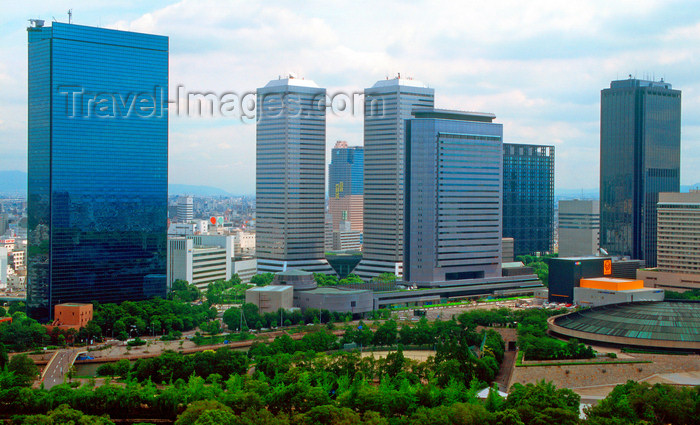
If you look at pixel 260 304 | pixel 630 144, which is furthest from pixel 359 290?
pixel 630 144

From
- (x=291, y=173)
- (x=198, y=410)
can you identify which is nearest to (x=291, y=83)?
(x=291, y=173)

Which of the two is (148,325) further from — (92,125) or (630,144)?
(630,144)

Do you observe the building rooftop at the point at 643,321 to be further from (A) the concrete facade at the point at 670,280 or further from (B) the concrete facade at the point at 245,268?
(B) the concrete facade at the point at 245,268

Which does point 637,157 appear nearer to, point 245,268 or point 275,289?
point 245,268

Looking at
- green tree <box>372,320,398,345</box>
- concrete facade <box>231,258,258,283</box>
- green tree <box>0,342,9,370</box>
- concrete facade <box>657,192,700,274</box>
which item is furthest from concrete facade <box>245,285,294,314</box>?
concrete facade <box>657,192,700,274</box>

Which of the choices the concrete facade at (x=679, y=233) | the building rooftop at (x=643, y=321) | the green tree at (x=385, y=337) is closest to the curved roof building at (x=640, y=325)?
the building rooftop at (x=643, y=321)
